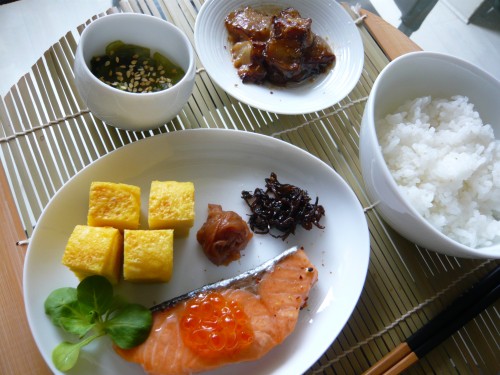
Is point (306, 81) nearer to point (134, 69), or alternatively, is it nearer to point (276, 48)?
point (276, 48)

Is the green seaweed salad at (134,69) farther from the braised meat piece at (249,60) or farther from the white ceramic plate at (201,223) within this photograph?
the braised meat piece at (249,60)

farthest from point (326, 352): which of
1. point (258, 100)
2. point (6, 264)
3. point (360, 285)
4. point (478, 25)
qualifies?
point (478, 25)

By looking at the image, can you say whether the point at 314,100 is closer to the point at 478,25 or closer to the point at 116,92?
the point at 116,92

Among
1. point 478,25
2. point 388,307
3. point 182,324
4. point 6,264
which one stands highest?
point 478,25

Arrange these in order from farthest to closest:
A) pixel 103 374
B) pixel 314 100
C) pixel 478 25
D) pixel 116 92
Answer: pixel 478 25
pixel 314 100
pixel 116 92
pixel 103 374

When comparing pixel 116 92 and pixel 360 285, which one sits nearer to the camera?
pixel 116 92

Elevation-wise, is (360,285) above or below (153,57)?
below
